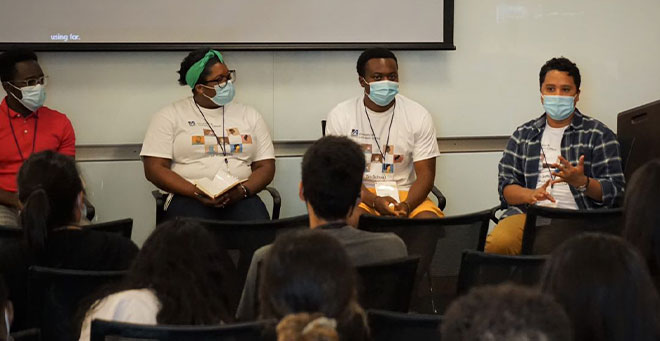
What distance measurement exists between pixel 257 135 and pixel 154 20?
0.89 meters

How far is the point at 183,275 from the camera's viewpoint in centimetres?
210

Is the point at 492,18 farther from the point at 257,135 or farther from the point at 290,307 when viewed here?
the point at 290,307

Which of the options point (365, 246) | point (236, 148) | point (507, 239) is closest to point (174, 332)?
point (365, 246)

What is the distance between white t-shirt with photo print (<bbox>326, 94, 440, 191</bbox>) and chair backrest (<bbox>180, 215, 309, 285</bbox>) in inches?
68.7

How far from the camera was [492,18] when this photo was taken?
5.30 m

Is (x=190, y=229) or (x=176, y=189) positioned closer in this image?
(x=190, y=229)

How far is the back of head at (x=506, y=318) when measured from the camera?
1280 mm

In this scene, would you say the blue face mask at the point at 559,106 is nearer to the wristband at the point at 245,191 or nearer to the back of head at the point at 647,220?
the wristband at the point at 245,191

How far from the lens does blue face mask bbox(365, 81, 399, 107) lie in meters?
4.61

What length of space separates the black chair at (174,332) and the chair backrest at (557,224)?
1.57 m

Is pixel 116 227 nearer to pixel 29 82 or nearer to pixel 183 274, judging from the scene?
pixel 183 274

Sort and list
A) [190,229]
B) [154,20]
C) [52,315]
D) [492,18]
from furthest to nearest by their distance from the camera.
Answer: [492,18], [154,20], [52,315], [190,229]

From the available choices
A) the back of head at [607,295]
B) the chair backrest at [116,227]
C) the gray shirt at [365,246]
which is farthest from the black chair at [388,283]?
the chair backrest at [116,227]

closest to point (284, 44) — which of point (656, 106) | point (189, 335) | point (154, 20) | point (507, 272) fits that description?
point (154, 20)
